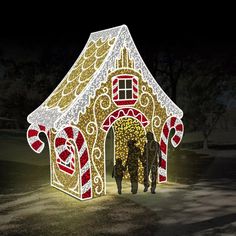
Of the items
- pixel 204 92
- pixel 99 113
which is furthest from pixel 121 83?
pixel 204 92

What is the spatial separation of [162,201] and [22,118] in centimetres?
1741

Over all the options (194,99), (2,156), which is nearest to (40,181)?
(2,156)

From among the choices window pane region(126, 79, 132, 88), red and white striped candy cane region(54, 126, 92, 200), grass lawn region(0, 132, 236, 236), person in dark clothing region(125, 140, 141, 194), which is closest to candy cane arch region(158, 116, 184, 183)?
grass lawn region(0, 132, 236, 236)

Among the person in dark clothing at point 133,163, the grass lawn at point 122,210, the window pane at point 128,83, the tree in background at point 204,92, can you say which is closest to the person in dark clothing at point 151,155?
the person in dark clothing at point 133,163

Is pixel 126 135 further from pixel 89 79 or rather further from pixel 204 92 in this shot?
pixel 204 92

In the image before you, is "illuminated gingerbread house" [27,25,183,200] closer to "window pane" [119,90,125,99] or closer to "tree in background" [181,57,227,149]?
"window pane" [119,90,125,99]

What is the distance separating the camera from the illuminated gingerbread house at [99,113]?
33.6 ft

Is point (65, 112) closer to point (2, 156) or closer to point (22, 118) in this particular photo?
point (2, 156)

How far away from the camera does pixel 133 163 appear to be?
10992 millimetres

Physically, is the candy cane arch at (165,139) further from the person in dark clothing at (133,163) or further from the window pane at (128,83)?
the window pane at (128,83)

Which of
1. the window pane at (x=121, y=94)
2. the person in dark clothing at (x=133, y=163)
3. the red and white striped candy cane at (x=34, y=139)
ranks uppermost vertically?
the window pane at (x=121, y=94)

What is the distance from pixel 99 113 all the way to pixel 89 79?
3.09ft

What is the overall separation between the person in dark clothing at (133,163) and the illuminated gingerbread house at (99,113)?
2.37ft

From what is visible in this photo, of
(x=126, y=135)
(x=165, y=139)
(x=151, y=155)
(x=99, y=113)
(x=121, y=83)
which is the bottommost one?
(x=151, y=155)
